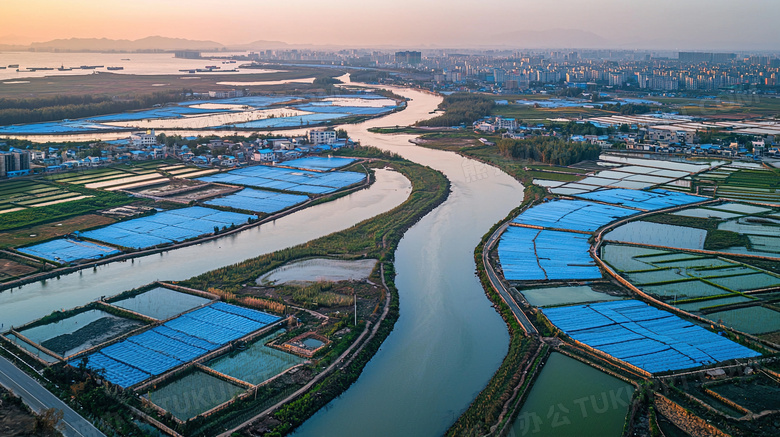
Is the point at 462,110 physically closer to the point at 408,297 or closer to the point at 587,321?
the point at 408,297

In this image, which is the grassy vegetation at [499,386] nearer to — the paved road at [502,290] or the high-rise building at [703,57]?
the paved road at [502,290]

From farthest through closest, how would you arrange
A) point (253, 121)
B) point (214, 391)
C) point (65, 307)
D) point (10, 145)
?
point (253, 121), point (10, 145), point (65, 307), point (214, 391)

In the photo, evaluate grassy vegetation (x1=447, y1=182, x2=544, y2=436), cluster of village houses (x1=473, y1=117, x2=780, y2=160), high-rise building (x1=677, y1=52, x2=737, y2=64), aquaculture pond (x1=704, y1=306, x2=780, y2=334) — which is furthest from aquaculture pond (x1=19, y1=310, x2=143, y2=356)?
high-rise building (x1=677, y1=52, x2=737, y2=64)

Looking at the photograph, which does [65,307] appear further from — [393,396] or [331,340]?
[393,396]

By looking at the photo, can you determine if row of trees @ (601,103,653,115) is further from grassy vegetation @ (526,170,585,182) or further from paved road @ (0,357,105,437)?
paved road @ (0,357,105,437)

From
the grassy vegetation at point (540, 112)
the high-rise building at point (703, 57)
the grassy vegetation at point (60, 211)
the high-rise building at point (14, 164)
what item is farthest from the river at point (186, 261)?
the high-rise building at point (703, 57)

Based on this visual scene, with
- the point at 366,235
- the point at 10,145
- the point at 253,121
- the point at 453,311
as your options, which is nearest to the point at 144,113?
the point at 253,121
